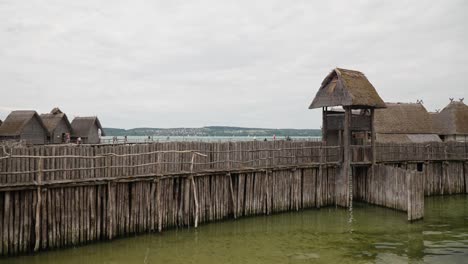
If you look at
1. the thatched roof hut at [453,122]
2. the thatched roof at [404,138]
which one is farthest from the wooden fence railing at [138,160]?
the thatched roof hut at [453,122]

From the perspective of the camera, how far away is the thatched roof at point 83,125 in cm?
4334

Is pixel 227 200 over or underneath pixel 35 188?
underneath

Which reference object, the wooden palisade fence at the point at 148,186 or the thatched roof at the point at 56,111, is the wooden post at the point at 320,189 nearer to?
the wooden palisade fence at the point at 148,186

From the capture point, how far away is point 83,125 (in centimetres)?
4406

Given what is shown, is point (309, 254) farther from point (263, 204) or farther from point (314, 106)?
point (314, 106)

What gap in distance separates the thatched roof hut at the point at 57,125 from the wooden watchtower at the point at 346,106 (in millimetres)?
27252

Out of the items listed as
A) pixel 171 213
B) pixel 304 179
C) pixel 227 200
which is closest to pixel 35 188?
pixel 171 213

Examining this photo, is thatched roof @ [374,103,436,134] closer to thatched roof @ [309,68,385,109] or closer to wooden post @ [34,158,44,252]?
thatched roof @ [309,68,385,109]

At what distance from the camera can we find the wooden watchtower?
80.0ft

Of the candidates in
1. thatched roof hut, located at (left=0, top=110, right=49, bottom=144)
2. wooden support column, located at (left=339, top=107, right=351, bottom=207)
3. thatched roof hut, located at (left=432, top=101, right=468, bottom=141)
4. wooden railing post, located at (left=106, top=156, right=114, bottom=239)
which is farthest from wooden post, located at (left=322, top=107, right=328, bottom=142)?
thatched roof hut, located at (left=0, top=110, right=49, bottom=144)

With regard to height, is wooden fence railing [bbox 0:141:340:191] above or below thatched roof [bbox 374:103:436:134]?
below

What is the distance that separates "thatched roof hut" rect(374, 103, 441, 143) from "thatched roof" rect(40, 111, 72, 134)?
Answer: 31.9m

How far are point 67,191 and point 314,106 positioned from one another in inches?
646

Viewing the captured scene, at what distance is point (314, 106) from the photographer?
25.9 m
